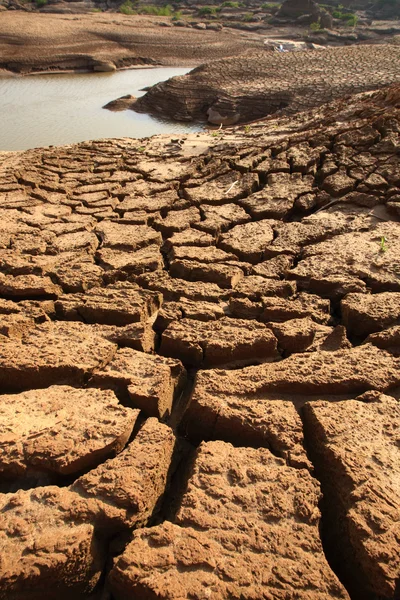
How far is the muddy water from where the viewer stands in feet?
24.2

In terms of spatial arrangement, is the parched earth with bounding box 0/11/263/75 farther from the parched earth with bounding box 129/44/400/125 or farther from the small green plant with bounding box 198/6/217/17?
the parched earth with bounding box 129/44/400/125

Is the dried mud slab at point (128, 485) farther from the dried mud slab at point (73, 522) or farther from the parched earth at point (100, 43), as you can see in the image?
the parched earth at point (100, 43)

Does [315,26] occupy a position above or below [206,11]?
below

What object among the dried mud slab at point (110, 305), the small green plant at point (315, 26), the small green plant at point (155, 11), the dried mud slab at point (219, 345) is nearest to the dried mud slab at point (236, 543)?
the dried mud slab at point (219, 345)

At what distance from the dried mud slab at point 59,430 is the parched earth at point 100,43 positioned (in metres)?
14.2

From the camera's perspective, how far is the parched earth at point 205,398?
4.11 ft

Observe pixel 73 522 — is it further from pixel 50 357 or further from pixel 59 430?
pixel 50 357

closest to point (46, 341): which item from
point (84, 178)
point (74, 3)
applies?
point (84, 178)

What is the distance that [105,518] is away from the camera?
52.4 inches

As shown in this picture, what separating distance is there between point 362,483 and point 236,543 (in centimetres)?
42

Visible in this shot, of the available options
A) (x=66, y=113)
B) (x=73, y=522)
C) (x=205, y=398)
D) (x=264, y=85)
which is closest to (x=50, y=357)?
(x=205, y=398)

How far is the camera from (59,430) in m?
1.58

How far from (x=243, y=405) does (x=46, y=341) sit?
0.90 meters

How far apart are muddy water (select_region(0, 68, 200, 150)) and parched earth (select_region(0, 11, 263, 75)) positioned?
1024 millimetres
